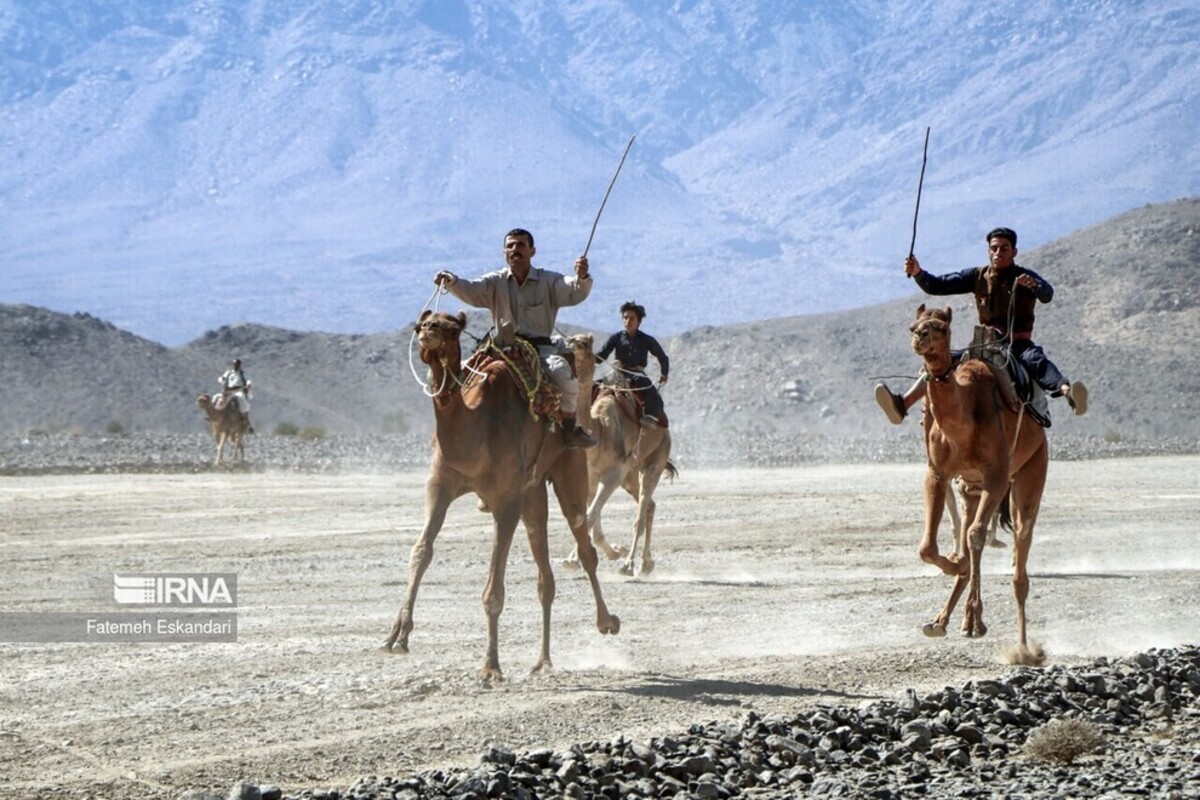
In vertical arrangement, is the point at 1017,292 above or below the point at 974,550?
above

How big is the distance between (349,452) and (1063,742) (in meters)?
40.0

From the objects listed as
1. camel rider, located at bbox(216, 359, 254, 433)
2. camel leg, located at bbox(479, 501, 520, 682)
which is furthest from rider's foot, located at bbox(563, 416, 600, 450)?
camel rider, located at bbox(216, 359, 254, 433)

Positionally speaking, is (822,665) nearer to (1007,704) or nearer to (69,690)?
(1007,704)

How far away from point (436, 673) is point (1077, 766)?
4136 mm

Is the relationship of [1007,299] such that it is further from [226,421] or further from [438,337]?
[226,421]

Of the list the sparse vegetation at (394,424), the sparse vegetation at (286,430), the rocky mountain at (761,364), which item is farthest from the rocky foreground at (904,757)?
the sparse vegetation at (394,424)

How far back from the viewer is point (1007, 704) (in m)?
11.8

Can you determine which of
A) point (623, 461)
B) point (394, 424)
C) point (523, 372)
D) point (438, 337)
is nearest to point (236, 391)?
point (623, 461)

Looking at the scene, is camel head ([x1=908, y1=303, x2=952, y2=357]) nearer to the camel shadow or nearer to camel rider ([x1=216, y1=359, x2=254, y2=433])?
the camel shadow

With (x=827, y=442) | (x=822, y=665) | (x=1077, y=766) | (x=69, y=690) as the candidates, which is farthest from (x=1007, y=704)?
(x=827, y=442)

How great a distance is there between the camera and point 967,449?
14.3 m

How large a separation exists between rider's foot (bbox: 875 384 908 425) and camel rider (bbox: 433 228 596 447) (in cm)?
203

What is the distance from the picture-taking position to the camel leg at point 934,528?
14.2 meters

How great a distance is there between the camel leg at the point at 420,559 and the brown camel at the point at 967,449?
3346 millimetres
